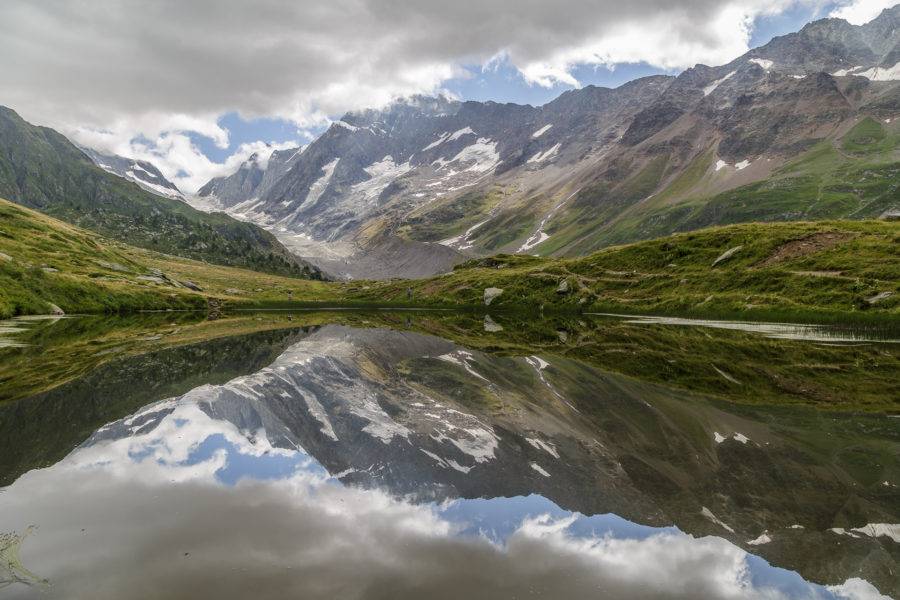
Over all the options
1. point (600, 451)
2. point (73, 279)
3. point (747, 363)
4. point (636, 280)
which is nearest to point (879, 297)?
point (747, 363)

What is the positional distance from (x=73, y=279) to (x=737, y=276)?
136066mm

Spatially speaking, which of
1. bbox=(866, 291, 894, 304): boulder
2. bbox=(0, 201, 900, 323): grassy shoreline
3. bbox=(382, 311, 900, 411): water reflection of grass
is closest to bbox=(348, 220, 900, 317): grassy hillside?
bbox=(866, 291, 894, 304): boulder

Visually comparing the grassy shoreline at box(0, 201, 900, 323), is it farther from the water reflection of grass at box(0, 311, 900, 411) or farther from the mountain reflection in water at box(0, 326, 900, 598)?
the mountain reflection in water at box(0, 326, 900, 598)

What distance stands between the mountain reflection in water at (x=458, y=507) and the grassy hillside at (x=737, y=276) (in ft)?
205

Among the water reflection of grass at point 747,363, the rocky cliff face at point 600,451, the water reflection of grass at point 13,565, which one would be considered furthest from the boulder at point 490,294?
the water reflection of grass at point 13,565

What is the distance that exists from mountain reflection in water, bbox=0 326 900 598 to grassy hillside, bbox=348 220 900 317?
6234 centimetres

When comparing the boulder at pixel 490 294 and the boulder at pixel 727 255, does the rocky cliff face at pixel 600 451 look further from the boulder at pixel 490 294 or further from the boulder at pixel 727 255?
the boulder at pixel 490 294

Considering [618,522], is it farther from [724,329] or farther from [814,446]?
[724,329]

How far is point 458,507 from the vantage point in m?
11.9

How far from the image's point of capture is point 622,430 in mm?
17859

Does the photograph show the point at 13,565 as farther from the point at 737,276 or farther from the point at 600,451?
the point at 737,276

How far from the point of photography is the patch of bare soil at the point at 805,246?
8394 centimetres

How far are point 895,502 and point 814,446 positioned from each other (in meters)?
4.10

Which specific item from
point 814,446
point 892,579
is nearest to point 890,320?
point 814,446
